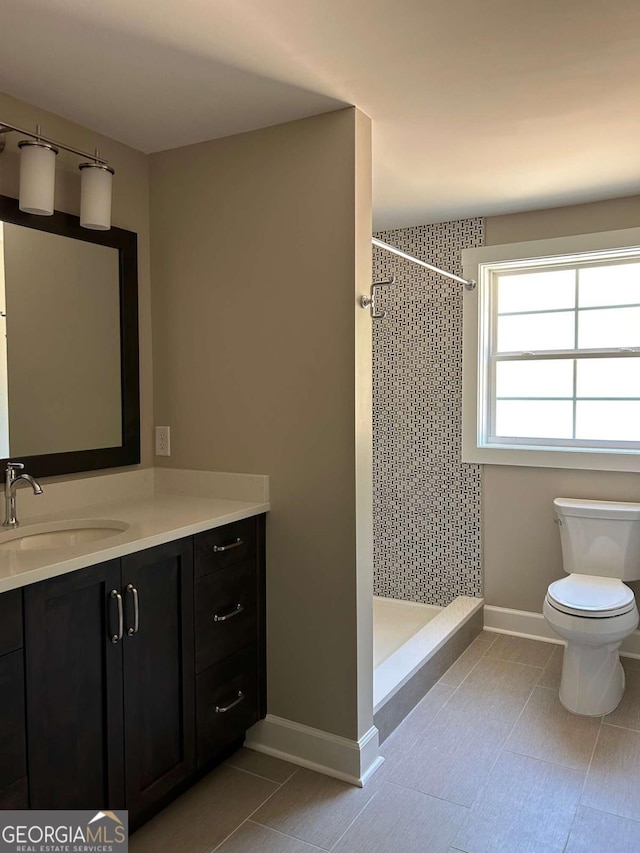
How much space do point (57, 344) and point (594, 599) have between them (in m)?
2.33

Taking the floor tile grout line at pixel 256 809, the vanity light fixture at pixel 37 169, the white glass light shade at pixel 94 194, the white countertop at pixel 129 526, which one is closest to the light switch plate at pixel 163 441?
the white countertop at pixel 129 526

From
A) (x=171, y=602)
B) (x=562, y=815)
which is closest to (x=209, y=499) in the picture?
(x=171, y=602)

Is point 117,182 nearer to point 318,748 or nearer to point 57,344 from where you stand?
point 57,344

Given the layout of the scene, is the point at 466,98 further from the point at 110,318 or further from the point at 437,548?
the point at 437,548

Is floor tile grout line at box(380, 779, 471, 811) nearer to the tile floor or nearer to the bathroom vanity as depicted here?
the tile floor

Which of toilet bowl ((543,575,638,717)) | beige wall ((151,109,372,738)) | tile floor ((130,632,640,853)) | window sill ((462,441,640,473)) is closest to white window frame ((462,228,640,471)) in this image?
window sill ((462,441,640,473))

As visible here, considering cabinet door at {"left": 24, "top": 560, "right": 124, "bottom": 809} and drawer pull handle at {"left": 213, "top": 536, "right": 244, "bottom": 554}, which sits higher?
drawer pull handle at {"left": 213, "top": 536, "right": 244, "bottom": 554}

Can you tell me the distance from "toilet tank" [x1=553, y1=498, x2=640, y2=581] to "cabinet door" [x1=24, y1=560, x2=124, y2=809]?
7.14 feet

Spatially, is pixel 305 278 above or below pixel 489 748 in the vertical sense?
above

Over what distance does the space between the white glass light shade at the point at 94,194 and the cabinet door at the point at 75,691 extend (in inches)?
44.9

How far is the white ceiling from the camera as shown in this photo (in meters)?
1.56

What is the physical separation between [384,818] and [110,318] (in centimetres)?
194

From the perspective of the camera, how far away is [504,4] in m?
1.52

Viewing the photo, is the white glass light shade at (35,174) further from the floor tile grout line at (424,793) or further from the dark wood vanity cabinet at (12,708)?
the floor tile grout line at (424,793)
